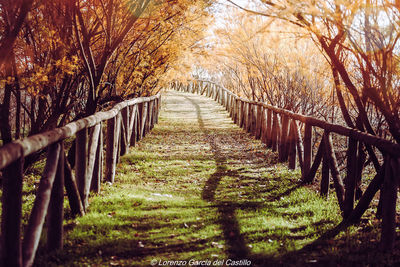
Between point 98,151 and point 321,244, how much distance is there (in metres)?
3.36

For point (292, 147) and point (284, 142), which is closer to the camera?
point (292, 147)

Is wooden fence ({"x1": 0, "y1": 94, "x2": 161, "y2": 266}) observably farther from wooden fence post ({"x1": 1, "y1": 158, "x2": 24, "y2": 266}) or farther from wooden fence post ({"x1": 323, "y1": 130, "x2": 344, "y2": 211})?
wooden fence post ({"x1": 323, "y1": 130, "x2": 344, "y2": 211})

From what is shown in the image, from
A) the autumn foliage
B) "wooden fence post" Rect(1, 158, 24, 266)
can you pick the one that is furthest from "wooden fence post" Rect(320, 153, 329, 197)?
"wooden fence post" Rect(1, 158, 24, 266)

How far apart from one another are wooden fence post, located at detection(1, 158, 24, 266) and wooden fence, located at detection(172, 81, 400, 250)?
3.52 m

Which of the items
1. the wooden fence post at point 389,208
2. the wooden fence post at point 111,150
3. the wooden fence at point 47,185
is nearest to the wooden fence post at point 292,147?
the wooden fence post at point 111,150

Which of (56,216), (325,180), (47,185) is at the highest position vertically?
(47,185)

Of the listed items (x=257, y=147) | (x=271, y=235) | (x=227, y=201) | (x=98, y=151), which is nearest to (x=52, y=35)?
(x=98, y=151)

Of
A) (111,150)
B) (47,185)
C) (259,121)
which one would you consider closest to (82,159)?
(47,185)

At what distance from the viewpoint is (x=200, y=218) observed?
18.1ft

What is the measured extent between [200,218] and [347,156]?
2716 millimetres

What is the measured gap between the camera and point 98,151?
6.07 metres

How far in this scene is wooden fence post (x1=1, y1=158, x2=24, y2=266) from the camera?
2941mm

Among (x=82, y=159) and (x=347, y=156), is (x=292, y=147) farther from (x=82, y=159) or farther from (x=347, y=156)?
(x=82, y=159)

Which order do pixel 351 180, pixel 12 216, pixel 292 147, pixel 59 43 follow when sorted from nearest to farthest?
pixel 12 216 < pixel 351 180 < pixel 59 43 < pixel 292 147
